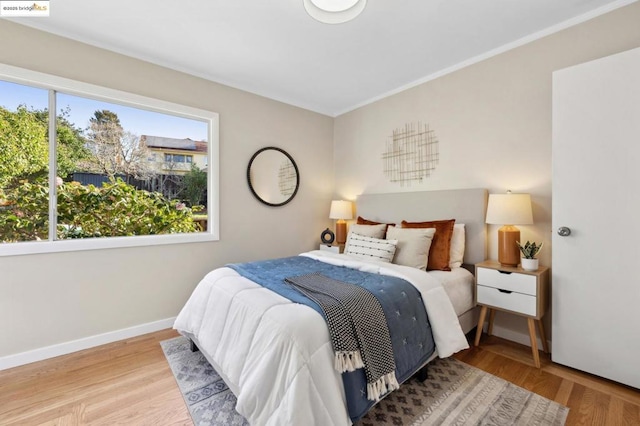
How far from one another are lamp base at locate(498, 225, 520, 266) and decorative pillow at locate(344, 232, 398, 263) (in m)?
0.85

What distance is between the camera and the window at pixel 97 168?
217 centimetres

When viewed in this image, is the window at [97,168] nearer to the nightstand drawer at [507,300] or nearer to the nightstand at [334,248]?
the nightstand at [334,248]

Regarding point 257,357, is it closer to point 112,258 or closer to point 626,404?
point 112,258

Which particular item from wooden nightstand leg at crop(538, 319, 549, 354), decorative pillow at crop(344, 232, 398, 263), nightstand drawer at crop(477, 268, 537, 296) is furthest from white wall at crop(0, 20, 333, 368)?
wooden nightstand leg at crop(538, 319, 549, 354)

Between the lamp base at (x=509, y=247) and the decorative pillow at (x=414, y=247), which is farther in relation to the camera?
the decorative pillow at (x=414, y=247)

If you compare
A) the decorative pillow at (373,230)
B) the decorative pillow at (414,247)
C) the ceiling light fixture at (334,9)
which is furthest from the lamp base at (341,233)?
the ceiling light fixture at (334,9)

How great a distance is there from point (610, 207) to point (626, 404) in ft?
3.91

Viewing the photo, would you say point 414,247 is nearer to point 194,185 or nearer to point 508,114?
point 508,114

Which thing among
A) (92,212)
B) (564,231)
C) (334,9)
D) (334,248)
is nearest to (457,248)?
(564,231)

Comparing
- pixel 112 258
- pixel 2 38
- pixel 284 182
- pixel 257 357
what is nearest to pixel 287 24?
pixel 284 182

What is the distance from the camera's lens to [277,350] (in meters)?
1.29

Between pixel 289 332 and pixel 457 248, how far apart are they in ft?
6.40

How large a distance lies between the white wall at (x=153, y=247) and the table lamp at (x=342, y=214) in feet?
1.23

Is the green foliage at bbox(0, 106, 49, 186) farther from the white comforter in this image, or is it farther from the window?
the white comforter
